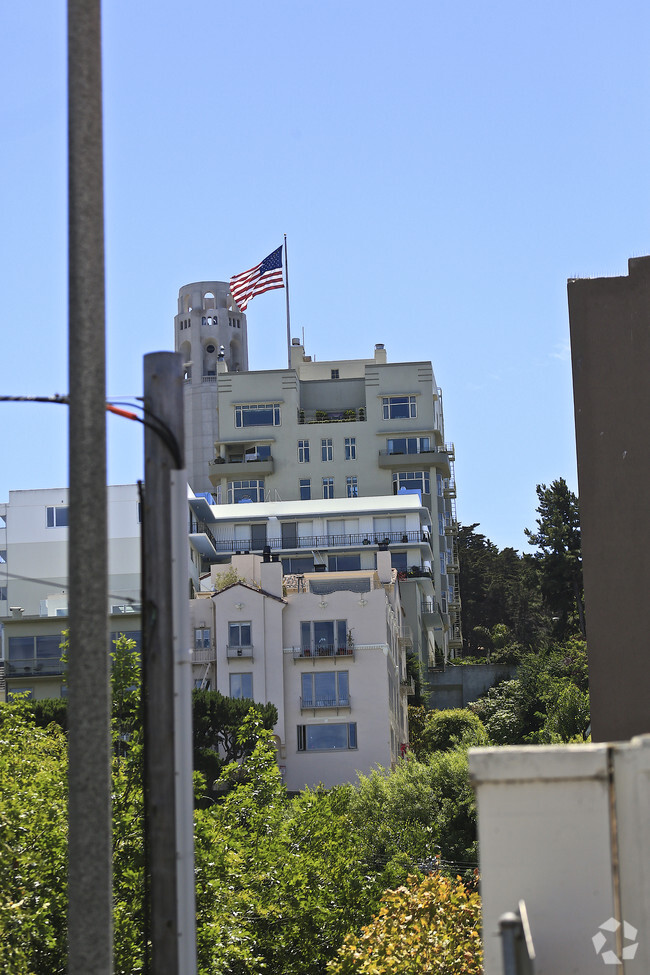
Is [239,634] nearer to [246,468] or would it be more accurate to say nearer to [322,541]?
[322,541]

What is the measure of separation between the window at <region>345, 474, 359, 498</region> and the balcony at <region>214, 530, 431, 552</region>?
14.0m

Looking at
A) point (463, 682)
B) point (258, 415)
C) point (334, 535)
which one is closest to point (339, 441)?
point (258, 415)

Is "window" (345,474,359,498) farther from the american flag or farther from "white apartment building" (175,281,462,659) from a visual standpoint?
the american flag

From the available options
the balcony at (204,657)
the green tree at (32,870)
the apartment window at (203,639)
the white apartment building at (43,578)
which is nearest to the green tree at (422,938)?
the green tree at (32,870)

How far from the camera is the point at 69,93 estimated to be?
7.86m

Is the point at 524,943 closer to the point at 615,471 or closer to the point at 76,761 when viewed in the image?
the point at 76,761

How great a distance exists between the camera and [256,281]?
114 meters

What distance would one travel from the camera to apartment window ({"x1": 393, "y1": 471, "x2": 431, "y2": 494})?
11641 centimetres

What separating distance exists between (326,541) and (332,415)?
2327cm

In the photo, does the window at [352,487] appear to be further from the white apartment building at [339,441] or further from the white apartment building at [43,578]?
the white apartment building at [43,578]

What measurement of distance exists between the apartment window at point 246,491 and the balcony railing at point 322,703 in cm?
4568

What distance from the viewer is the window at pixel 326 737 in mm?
71562

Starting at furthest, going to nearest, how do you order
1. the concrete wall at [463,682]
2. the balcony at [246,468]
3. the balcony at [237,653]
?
the balcony at [246,468] → the concrete wall at [463,682] → the balcony at [237,653]

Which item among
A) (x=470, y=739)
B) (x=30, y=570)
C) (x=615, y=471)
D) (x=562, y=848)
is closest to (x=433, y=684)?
(x=470, y=739)
